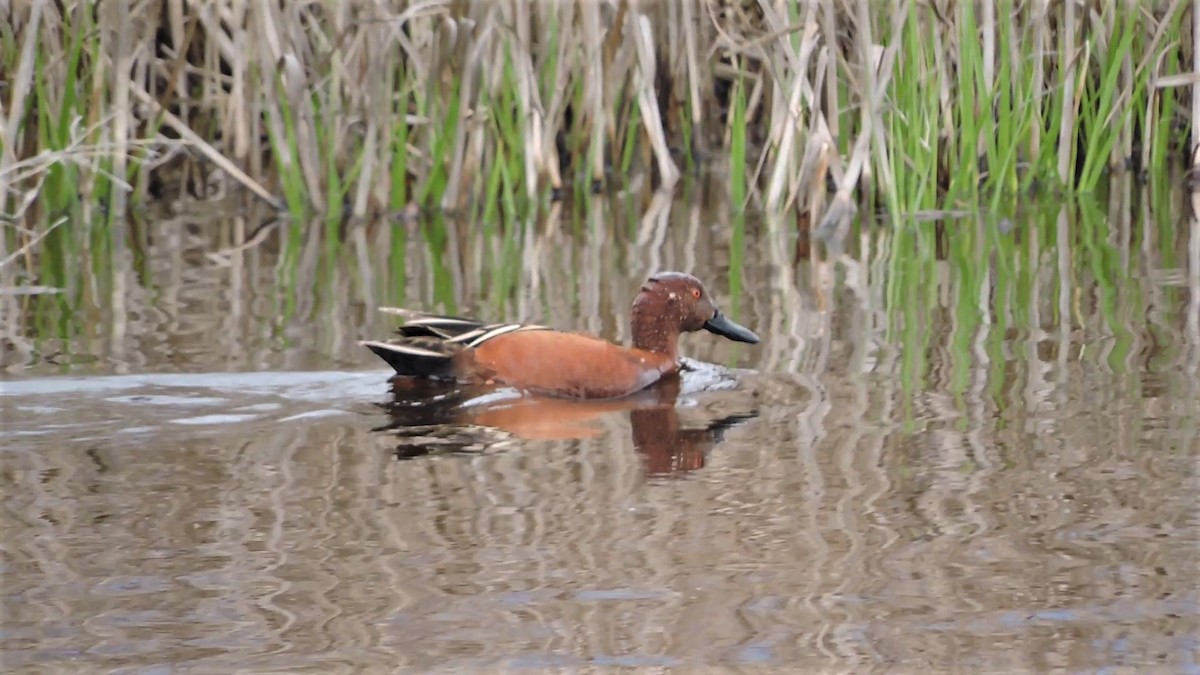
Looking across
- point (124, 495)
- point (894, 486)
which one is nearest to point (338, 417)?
point (124, 495)

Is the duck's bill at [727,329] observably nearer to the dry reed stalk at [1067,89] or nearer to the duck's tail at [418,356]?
the duck's tail at [418,356]

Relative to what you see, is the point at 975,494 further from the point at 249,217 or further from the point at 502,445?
the point at 249,217

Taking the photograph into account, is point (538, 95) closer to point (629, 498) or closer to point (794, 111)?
point (794, 111)

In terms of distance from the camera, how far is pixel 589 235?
32.9 feet

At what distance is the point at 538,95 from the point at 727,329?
414cm

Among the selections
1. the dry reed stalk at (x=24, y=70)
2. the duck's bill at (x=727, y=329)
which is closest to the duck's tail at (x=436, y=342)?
the duck's bill at (x=727, y=329)

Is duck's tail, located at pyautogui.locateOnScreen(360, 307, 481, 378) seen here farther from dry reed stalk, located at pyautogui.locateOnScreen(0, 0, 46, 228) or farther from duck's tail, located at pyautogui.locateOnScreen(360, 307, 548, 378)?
dry reed stalk, located at pyautogui.locateOnScreen(0, 0, 46, 228)

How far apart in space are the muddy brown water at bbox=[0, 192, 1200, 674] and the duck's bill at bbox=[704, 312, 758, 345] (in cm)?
8

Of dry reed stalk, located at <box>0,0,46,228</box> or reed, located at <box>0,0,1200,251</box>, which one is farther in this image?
dry reed stalk, located at <box>0,0,46,228</box>

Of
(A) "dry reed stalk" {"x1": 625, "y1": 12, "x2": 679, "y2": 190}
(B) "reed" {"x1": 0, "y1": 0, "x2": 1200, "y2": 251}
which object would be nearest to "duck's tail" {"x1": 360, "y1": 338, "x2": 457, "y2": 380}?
(B) "reed" {"x1": 0, "y1": 0, "x2": 1200, "y2": 251}

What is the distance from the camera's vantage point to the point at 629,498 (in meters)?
4.45

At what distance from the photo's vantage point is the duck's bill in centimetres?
640

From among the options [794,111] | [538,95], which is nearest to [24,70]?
[538,95]

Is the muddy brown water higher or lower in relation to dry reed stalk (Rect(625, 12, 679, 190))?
lower
